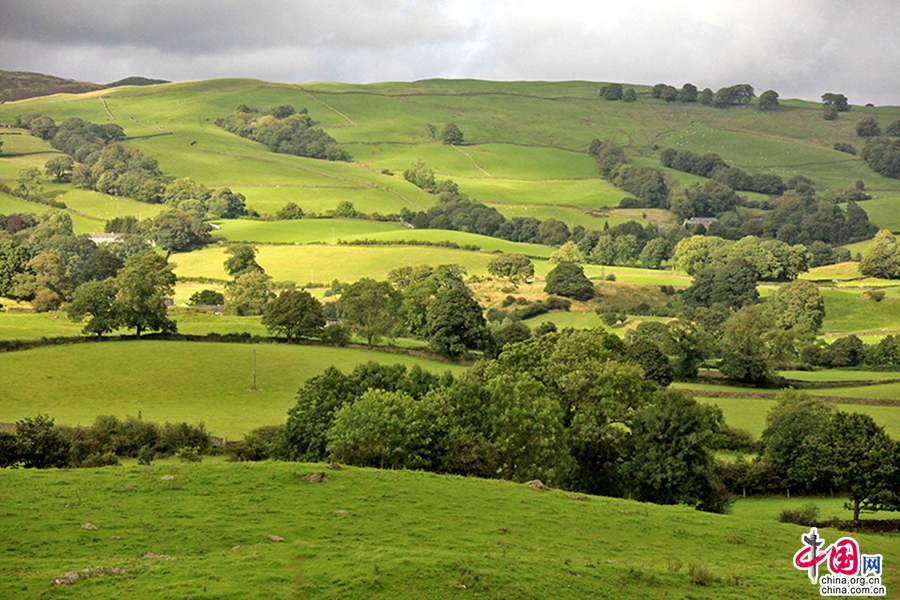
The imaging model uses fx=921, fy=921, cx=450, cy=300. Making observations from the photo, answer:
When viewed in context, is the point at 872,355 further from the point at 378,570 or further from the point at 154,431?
the point at 378,570

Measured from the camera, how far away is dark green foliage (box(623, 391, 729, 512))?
47656 mm

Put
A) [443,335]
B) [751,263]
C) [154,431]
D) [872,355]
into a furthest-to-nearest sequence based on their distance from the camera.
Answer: [751,263] → [872,355] → [443,335] → [154,431]

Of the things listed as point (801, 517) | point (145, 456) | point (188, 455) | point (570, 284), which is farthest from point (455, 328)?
point (801, 517)

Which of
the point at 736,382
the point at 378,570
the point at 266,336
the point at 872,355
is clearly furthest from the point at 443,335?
the point at 378,570

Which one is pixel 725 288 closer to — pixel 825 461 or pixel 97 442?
pixel 825 461

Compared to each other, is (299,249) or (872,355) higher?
(299,249)

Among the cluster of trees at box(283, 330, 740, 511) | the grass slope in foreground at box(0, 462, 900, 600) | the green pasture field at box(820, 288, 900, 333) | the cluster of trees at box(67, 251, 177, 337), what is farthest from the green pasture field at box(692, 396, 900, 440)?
the cluster of trees at box(67, 251, 177, 337)

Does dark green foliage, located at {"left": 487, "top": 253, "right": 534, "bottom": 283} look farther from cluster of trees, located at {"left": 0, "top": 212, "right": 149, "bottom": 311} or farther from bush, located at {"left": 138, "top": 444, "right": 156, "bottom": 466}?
bush, located at {"left": 138, "top": 444, "right": 156, "bottom": 466}

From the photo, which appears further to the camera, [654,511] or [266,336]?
[266,336]

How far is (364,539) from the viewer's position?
31406mm

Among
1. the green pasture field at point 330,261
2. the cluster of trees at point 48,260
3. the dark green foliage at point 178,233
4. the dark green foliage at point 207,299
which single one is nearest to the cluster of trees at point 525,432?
the cluster of trees at point 48,260

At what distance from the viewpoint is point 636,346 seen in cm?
8588

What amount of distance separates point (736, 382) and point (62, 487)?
231ft

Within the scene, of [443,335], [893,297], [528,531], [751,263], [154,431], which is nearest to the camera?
[528,531]
